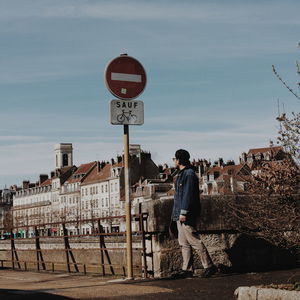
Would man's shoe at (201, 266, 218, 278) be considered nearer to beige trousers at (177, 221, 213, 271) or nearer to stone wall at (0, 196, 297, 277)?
beige trousers at (177, 221, 213, 271)

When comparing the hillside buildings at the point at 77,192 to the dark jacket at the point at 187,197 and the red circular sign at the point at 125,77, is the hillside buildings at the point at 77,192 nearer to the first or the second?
the red circular sign at the point at 125,77

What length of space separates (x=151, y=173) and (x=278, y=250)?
12070cm

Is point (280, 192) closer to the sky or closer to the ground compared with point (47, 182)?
closer to the ground

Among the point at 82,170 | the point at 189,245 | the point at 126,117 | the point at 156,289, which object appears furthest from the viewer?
the point at 82,170

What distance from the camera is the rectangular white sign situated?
932 centimetres

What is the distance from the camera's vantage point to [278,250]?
10.1m

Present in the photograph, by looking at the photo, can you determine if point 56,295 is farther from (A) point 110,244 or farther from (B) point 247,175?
(A) point 110,244

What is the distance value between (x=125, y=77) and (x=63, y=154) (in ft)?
552

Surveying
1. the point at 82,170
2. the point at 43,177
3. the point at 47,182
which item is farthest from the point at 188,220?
the point at 43,177

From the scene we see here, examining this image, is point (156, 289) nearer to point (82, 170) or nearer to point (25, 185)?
point (82, 170)

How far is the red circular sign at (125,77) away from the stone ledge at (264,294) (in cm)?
380

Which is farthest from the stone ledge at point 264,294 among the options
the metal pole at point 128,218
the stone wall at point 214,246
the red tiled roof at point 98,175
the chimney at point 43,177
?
the chimney at point 43,177

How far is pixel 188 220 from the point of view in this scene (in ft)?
28.3

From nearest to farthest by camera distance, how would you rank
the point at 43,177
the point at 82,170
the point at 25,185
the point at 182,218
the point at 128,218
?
the point at 182,218 → the point at 128,218 → the point at 82,170 → the point at 43,177 → the point at 25,185
